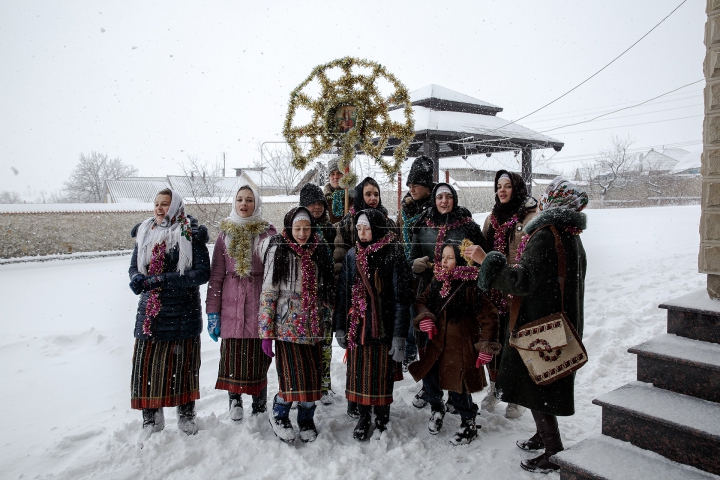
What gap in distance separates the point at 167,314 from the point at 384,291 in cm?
168

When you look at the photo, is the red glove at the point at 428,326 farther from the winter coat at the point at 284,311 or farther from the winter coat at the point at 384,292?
the winter coat at the point at 284,311

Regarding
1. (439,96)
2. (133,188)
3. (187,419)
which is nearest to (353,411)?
(187,419)

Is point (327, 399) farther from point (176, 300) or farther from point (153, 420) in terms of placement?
point (176, 300)

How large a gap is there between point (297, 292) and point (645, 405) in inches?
92.9

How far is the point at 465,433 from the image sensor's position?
10.5 feet

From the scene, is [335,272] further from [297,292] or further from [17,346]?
[17,346]

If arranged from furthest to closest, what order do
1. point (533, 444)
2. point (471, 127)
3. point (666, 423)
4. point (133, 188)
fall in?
point (133, 188)
point (471, 127)
point (533, 444)
point (666, 423)

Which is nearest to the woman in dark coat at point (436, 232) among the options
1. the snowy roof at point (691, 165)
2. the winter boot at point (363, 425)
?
the winter boot at point (363, 425)

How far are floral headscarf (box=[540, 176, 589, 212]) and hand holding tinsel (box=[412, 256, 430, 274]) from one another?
115 centimetres

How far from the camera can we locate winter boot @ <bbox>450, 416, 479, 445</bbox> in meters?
3.17

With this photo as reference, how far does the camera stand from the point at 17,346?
5.33 meters

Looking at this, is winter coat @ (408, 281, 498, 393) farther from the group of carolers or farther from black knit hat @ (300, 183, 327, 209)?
black knit hat @ (300, 183, 327, 209)

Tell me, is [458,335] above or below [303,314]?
below

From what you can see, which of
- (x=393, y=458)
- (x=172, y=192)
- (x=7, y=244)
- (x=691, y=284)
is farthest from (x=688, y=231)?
(x=7, y=244)
